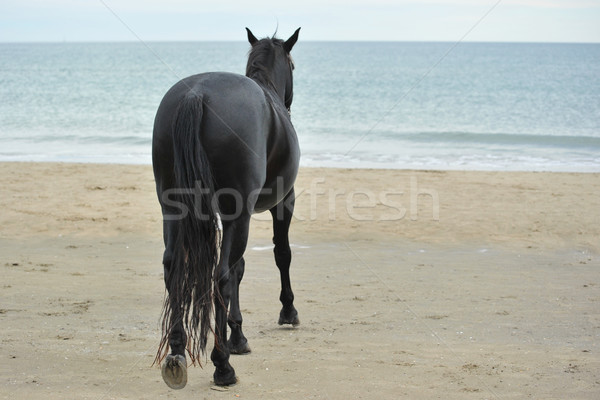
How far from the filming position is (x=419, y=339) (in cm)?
461

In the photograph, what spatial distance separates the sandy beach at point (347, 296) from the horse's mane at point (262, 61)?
189 cm

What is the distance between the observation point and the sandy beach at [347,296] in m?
3.85

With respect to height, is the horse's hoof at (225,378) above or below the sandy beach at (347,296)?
below

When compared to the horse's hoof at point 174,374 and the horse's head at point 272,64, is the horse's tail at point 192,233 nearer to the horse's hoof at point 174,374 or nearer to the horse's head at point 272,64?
the horse's hoof at point 174,374

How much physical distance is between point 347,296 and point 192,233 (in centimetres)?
243

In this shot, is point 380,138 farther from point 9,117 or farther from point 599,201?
point 9,117

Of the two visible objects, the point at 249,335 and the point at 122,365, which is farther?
the point at 249,335

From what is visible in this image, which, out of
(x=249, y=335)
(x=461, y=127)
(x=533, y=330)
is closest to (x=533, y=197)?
(x=533, y=330)

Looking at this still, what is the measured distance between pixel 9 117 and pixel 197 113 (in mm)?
25429

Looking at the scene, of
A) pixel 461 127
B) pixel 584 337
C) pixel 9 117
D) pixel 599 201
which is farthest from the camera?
pixel 9 117

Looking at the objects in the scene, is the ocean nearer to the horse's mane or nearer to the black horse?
the horse's mane

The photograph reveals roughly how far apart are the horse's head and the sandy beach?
186cm

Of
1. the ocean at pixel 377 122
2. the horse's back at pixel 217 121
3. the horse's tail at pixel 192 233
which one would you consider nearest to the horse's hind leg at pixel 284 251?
the horse's back at pixel 217 121

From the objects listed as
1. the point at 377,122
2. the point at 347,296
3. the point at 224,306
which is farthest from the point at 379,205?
the point at 377,122
